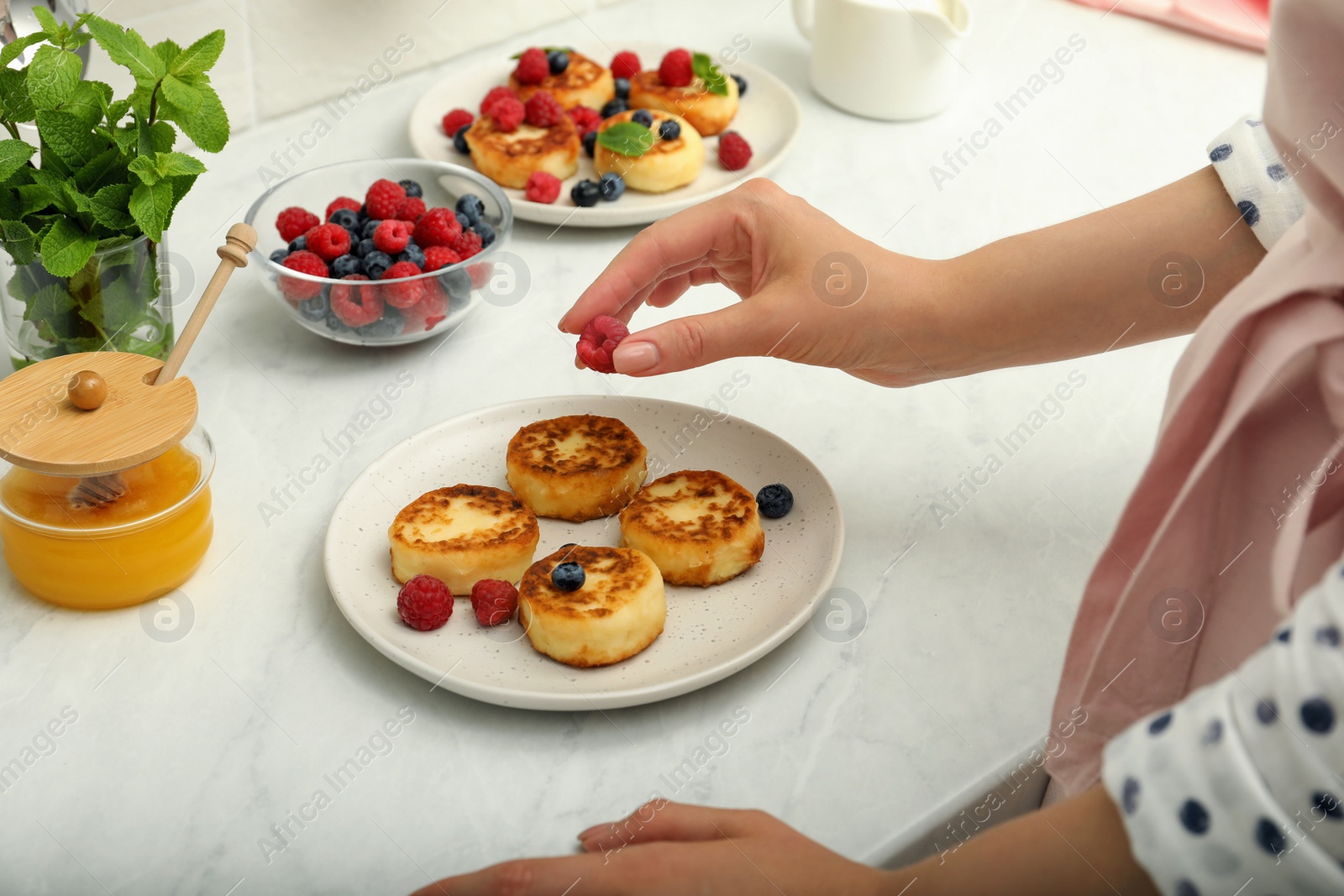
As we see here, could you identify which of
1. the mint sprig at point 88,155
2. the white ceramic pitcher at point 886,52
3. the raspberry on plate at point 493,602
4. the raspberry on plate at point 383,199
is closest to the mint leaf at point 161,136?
the mint sprig at point 88,155

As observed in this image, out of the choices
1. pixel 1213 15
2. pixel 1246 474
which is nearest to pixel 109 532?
pixel 1246 474

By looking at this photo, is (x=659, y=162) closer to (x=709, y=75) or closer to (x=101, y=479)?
(x=709, y=75)

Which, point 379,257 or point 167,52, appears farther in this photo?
point 379,257

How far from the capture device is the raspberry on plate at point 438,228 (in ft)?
4.45

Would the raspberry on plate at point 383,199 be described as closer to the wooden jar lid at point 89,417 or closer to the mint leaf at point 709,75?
the wooden jar lid at point 89,417

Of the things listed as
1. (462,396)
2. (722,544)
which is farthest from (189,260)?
(722,544)

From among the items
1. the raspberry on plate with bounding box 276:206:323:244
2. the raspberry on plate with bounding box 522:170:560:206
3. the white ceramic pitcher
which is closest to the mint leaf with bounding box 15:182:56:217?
the raspberry on plate with bounding box 276:206:323:244

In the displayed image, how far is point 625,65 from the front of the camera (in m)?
1.87

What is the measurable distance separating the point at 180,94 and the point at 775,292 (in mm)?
612

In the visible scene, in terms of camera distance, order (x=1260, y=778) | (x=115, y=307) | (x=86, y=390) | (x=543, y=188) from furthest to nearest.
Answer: (x=543, y=188) < (x=115, y=307) < (x=86, y=390) < (x=1260, y=778)

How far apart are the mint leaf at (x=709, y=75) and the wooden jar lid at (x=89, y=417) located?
41.5 inches

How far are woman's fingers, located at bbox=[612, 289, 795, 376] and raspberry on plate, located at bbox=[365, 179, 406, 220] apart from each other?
472 millimetres

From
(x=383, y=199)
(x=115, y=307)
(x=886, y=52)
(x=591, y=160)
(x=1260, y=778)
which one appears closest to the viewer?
(x=1260, y=778)

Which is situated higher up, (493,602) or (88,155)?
(88,155)
